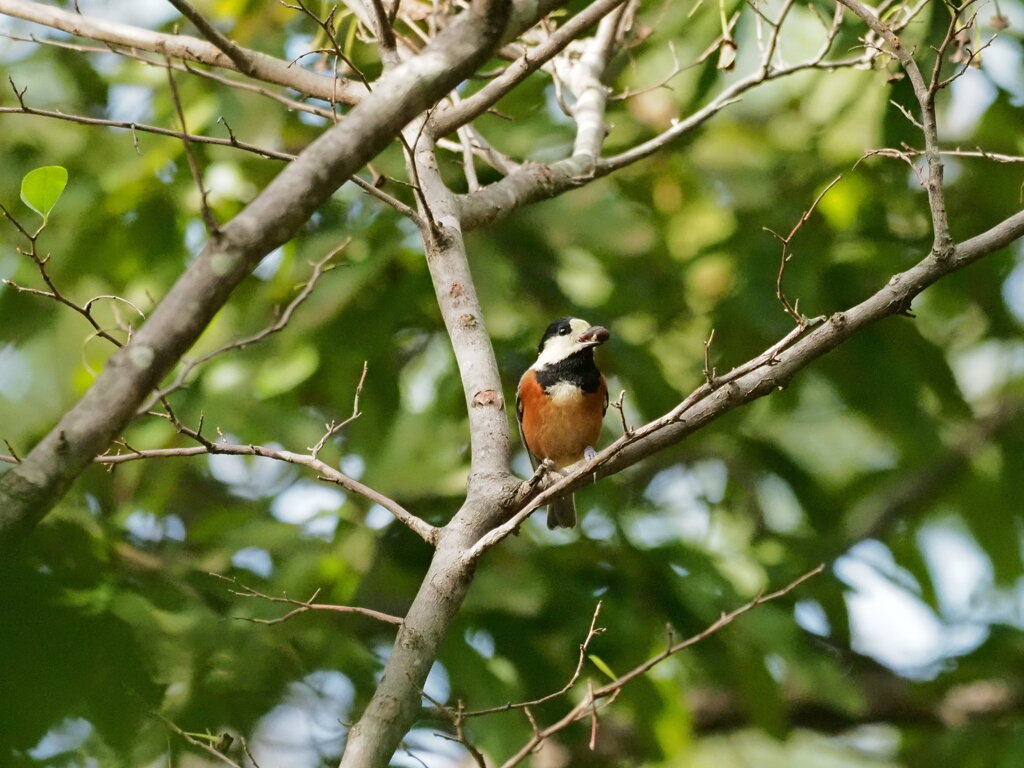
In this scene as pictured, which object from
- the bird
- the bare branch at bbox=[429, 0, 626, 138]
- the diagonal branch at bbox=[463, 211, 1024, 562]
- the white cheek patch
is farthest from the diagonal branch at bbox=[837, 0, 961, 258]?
the white cheek patch

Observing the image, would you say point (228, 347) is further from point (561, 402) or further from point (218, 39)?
point (561, 402)

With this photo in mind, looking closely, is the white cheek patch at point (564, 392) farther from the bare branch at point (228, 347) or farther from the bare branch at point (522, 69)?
the bare branch at point (228, 347)

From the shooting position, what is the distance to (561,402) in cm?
573

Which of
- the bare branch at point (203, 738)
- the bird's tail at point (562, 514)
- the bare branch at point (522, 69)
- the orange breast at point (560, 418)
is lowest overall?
the bare branch at point (203, 738)

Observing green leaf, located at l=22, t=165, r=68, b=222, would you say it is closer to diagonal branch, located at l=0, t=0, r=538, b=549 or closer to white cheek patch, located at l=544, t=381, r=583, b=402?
diagonal branch, located at l=0, t=0, r=538, b=549

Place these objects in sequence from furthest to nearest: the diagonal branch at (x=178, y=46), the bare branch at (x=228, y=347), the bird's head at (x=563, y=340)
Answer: the bird's head at (x=563, y=340), the diagonal branch at (x=178, y=46), the bare branch at (x=228, y=347)

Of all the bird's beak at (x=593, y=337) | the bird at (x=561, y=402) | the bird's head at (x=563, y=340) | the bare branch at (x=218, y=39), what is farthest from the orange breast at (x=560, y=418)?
the bare branch at (x=218, y=39)

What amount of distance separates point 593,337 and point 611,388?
1749 millimetres

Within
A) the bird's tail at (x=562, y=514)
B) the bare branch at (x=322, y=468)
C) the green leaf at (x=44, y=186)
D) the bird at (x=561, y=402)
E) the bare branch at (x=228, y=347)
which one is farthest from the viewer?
the bird's tail at (x=562, y=514)

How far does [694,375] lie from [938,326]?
6.82 feet

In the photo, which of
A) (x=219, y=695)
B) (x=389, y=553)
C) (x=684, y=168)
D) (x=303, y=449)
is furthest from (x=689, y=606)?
(x=684, y=168)

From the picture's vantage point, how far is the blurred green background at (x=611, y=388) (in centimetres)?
431

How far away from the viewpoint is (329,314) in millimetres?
4820

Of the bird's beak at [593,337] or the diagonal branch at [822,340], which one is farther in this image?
the bird's beak at [593,337]
